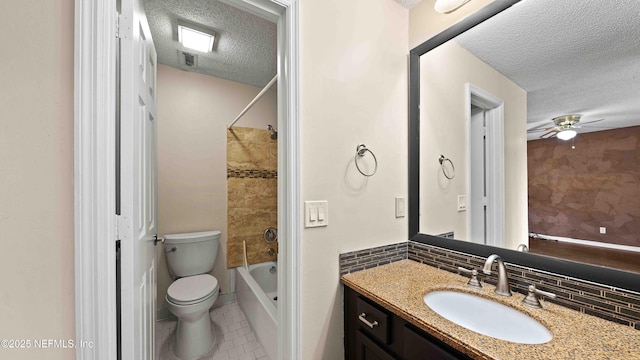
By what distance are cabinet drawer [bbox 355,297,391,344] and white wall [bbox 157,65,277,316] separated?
1.97 metres

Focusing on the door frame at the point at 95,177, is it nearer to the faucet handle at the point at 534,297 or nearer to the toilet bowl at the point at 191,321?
the toilet bowl at the point at 191,321

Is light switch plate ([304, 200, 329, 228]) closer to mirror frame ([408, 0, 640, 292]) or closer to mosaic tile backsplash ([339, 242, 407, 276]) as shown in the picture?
mosaic tile backsplash ([339, 242, 407, 276])

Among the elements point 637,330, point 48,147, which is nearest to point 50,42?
point 48,147

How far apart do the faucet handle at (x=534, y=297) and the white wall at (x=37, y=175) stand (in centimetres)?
161

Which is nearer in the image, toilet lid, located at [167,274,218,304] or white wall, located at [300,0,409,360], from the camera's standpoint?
white wall, located at [300,0,409,360]

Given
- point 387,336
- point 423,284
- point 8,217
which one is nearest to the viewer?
point 8,217

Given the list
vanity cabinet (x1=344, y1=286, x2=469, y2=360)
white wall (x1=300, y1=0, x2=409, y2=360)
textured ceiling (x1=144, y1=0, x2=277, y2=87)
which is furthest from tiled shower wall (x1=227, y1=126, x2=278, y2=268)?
vanity cabinet (x1=344, y1=286, x2=469, y2=360)

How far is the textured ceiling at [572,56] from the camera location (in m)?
0.81

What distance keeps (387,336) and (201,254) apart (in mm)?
2016

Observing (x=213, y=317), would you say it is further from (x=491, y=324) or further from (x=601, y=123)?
(x=601, y=123)

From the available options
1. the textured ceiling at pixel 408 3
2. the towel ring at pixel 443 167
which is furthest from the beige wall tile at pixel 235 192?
the textured ceiling at pixel 408 3

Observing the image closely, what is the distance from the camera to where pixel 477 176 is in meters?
1.29

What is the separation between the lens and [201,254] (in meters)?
2.33

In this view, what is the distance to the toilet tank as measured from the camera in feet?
7.37
